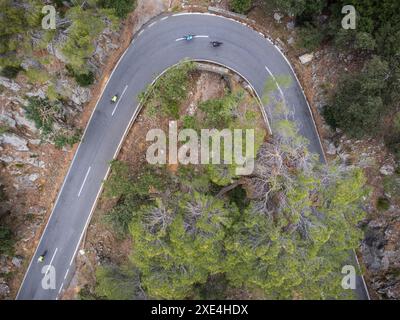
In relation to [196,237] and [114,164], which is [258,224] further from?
[114,164]

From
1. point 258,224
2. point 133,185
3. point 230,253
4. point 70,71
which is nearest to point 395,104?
point 258,224

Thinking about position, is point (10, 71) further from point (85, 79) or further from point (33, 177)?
point (33, 177)

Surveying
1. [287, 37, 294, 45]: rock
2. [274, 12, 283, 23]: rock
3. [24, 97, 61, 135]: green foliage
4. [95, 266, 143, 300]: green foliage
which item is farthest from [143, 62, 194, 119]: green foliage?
[95, 266, 143, 300]: green foliage

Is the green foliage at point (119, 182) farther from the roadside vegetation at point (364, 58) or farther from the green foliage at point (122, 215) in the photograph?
the roadside vegetation at point (364, 58)

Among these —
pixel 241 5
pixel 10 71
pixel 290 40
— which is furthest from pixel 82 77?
pixel 290 40

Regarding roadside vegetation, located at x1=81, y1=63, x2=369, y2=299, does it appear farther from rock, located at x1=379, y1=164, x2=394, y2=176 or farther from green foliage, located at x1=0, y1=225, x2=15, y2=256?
green foliage, located at x1=0, y1=225, x2=15, y2=256
